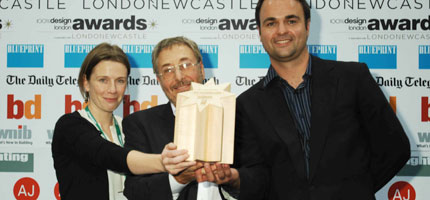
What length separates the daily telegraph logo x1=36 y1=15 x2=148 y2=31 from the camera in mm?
3541

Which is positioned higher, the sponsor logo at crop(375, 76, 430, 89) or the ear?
the sponsor logo at crop(375, 76, 430, 89)

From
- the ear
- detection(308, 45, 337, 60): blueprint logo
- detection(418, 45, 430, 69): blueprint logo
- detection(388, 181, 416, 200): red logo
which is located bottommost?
detection(388, 181, 416, 200): red logo

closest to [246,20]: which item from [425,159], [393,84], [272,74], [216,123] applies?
[393,84]

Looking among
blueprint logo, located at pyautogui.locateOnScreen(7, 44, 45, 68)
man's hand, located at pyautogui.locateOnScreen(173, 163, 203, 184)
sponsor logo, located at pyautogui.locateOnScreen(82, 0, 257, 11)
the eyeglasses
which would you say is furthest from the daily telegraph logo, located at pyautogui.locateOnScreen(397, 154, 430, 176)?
blueprint logo, located at pyautogui.locateOnScreen(7, 44, 45, 68)

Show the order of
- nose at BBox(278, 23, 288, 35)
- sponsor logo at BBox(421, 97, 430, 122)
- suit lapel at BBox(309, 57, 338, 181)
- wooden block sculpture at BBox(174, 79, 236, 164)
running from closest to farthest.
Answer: wooden block sculpture at BBox(174, 79, 236, 164), suit lapel at BBox(309, 57, 338, 181), nose at BBox(278, 23, 288, 35), sponsor logo at BBox(421, 97, 430, 122)

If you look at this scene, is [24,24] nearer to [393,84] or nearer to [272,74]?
[272,74]

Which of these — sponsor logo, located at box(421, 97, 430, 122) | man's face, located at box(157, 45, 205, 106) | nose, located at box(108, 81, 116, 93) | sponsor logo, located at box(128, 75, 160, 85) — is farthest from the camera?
sponsor logo, located at box(128, 75, 160, 85)

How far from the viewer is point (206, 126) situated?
155 centimetres

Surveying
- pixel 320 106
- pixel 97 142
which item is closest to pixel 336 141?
pixel 320 106

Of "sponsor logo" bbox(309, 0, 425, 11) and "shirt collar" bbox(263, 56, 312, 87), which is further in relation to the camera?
"sponsor logo" bbox(309, 0, 425, 11)

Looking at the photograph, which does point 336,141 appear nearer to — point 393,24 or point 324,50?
point 324,50

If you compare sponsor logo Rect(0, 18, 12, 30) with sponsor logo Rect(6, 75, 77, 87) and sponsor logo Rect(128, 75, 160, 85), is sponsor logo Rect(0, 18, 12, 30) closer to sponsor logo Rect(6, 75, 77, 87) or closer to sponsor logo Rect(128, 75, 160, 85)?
sponsor logo Rect(6, 75, 77, 87)

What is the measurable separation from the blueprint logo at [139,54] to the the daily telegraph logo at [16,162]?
3.83ft

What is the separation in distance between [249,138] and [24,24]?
256cm
